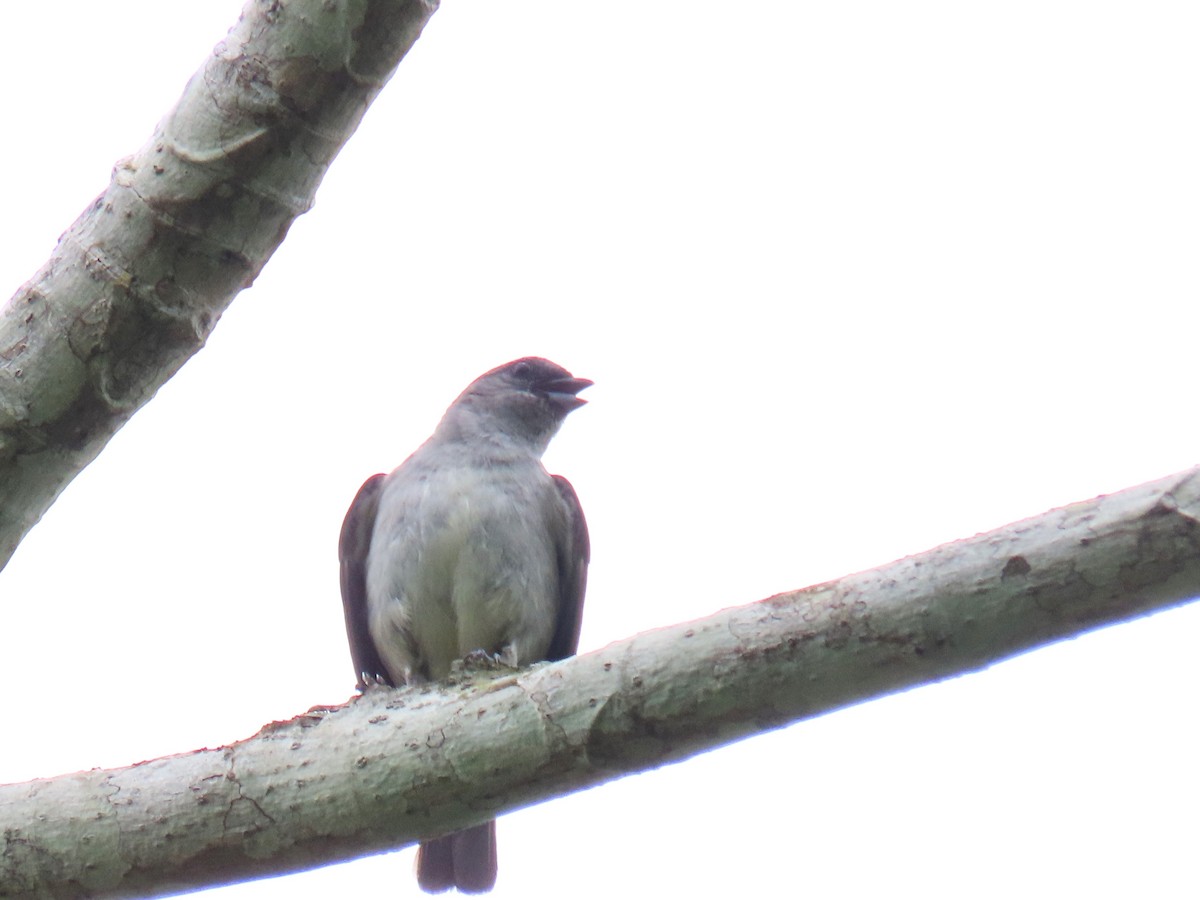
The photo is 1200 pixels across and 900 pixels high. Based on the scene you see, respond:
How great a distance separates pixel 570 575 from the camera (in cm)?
683

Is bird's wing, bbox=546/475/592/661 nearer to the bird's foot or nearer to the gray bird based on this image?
the gray bird

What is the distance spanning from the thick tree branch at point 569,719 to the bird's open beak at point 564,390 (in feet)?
14.2

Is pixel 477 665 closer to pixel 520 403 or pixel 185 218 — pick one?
pixel 185 218

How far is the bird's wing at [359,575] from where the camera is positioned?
6.88 meters

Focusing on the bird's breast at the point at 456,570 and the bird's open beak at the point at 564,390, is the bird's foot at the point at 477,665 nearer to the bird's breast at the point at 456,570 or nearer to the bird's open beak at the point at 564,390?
the bird's breast at the point at 456,570

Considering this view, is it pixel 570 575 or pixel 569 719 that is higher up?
pixel 570 575

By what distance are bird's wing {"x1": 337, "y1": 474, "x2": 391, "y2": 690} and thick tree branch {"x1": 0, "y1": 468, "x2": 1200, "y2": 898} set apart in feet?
12.0

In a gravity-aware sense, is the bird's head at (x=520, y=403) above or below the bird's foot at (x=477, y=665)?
above

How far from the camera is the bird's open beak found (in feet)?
24.8

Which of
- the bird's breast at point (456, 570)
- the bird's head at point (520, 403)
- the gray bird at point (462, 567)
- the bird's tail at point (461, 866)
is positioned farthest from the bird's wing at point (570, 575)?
the bird's tail at point (461, 866)

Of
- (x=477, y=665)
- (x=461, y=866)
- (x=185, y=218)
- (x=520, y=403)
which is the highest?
(x=520, y=403)

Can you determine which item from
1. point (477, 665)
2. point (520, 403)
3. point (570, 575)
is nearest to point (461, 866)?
point (570, 575)

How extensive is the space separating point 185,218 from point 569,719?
4.83 ft

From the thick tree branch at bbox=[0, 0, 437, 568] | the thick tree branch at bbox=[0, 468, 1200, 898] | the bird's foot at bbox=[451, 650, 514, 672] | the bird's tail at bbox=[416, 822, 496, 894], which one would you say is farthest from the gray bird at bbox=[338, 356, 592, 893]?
the thick tree branch at bbox=[0, 0, 437, 568]
